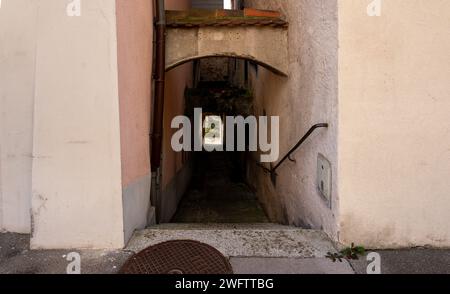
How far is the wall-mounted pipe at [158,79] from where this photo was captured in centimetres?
448

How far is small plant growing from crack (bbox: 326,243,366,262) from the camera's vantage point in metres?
2.92

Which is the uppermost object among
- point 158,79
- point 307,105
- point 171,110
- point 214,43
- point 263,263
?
point 214,43

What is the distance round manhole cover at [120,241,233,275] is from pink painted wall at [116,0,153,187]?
733 millimetres

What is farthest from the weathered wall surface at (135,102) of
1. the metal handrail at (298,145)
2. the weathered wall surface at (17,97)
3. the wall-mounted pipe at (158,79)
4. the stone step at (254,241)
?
the metal handrail at (298,145)

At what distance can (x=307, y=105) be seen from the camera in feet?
13.6

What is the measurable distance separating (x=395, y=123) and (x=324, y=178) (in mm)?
889

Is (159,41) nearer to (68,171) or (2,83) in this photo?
(2,83)

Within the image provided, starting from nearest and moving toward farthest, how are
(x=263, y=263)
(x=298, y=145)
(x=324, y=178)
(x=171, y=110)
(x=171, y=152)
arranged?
(x=263, y=263) < (x=324, y=178) < (x=298, y=145) < (x=171, y=110) < (x=171, y=152)

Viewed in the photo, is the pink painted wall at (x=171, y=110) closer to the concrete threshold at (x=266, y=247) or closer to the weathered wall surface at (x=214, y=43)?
the weathered wall surface at (x=214, y=43)

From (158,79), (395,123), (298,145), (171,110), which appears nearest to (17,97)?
(158,79)

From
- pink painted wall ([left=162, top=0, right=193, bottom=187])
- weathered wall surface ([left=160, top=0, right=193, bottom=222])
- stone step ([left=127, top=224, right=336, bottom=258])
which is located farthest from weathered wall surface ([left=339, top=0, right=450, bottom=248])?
pink painted wall ([left=162, top=0, right=193, bottom=187])

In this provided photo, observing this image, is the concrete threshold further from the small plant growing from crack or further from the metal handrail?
the metal handrail

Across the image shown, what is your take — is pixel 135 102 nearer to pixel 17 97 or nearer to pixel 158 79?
pixel 158 79

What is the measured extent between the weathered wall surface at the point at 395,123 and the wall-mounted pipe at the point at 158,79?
8.25 feet
